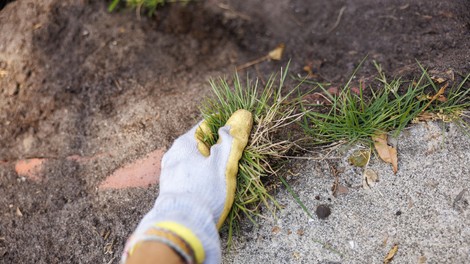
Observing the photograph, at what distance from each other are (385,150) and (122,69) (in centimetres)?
164

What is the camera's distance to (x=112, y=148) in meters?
2.39

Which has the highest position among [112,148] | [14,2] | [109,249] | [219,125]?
[14,2]

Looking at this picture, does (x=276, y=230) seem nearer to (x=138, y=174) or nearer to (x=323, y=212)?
(x=323, y=212)

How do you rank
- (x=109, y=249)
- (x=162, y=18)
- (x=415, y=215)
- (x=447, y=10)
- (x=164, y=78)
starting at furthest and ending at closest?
(x=162, y=18) → (x=164, y=78) → (x=447, y=10) → (x=109, y=249) → (x=415, y=215)

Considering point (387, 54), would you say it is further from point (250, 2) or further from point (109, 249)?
point (109, 249)

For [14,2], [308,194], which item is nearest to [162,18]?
[14,2]

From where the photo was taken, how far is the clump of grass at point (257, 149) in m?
1.99

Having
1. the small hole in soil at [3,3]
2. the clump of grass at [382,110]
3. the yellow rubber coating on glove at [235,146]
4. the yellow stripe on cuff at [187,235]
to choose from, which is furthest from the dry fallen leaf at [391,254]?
the small hole in soil at [3,3]

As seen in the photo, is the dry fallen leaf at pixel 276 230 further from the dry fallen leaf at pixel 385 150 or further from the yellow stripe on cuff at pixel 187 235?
the dry fallen leaf at pixel 385 150

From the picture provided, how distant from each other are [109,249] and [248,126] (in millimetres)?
874

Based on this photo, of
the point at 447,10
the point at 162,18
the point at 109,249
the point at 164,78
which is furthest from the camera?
the point at 162,18

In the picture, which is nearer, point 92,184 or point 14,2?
point 92,184

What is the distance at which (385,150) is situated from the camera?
6.73 feet

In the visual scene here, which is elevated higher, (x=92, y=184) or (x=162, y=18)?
(x=162, y=18)
